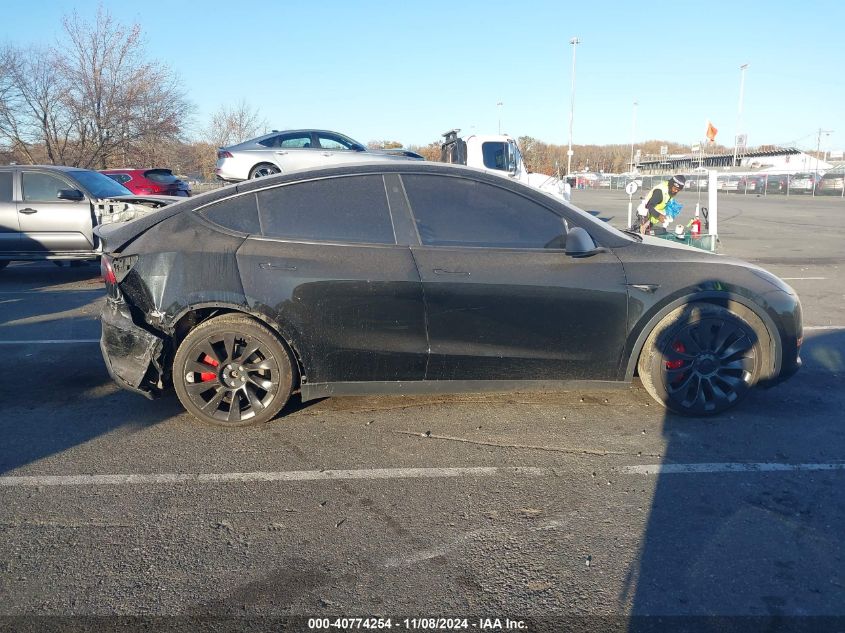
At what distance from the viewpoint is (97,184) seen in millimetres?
10914

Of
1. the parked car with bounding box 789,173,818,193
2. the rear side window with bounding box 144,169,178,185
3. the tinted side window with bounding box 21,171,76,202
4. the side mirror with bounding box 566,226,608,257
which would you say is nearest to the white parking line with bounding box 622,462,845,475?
the side mirror with bounding box 566,226,608,257

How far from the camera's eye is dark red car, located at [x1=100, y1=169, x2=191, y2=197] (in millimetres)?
17172

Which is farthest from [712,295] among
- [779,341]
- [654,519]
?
[654,519]

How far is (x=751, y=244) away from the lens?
16094 mm

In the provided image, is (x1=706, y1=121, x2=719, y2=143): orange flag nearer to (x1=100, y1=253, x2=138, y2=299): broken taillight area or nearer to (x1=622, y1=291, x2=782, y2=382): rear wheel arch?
(x1=622, y1=291, x2=782, y2=382): rear wheel arch

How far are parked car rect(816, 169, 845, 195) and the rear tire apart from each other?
45514 millimetres

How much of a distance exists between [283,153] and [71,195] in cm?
430

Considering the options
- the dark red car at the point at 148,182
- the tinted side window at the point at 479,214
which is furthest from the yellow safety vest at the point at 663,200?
the dark red car at the point at 148,182

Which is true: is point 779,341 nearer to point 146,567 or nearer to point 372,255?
point 372,255

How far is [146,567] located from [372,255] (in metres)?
2.24

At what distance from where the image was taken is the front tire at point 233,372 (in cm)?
436

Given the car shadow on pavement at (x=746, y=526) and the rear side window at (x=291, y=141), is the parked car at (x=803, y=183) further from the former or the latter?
the car shadow on pavement at (x=746, y=526)

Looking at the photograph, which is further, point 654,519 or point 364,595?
point 654,519

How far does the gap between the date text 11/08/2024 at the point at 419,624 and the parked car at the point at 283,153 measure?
37.2ft
